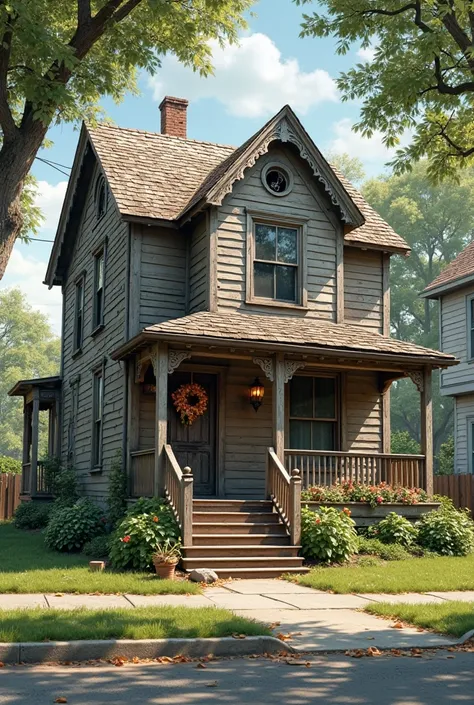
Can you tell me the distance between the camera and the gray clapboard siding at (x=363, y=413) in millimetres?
18469

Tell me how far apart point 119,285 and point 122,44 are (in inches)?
216

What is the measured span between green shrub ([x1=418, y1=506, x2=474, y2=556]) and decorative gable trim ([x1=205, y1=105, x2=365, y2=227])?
6536 mm

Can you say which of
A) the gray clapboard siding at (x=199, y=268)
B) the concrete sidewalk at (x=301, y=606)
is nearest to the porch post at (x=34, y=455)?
the gray clapboard siding at (x=199, y=268)

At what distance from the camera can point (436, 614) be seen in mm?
9203

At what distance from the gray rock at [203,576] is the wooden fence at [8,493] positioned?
1520 centimetres

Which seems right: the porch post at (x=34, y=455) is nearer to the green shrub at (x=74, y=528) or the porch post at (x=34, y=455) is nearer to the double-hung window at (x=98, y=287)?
the double-hung window at (x=98, y=287)

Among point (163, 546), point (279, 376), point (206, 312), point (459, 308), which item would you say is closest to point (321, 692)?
point (163, 546)

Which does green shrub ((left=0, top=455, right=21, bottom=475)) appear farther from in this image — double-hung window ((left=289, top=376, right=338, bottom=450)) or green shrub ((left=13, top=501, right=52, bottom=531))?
double-hung window ((left=289, top=376, right=338, bottom=450))

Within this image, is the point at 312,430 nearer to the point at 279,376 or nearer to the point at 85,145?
the point at 279,376

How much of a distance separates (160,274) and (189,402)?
2993 millimetres

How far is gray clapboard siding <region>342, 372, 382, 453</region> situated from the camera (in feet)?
60.6

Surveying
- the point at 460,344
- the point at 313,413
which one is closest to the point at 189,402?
the point at 313,413

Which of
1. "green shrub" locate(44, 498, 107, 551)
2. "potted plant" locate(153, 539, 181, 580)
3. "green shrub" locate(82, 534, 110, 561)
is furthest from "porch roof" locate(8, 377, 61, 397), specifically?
"potted plant" locate(153, 539, 181, 580)

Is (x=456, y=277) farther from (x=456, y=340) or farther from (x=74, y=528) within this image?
(x=74, y=528)
